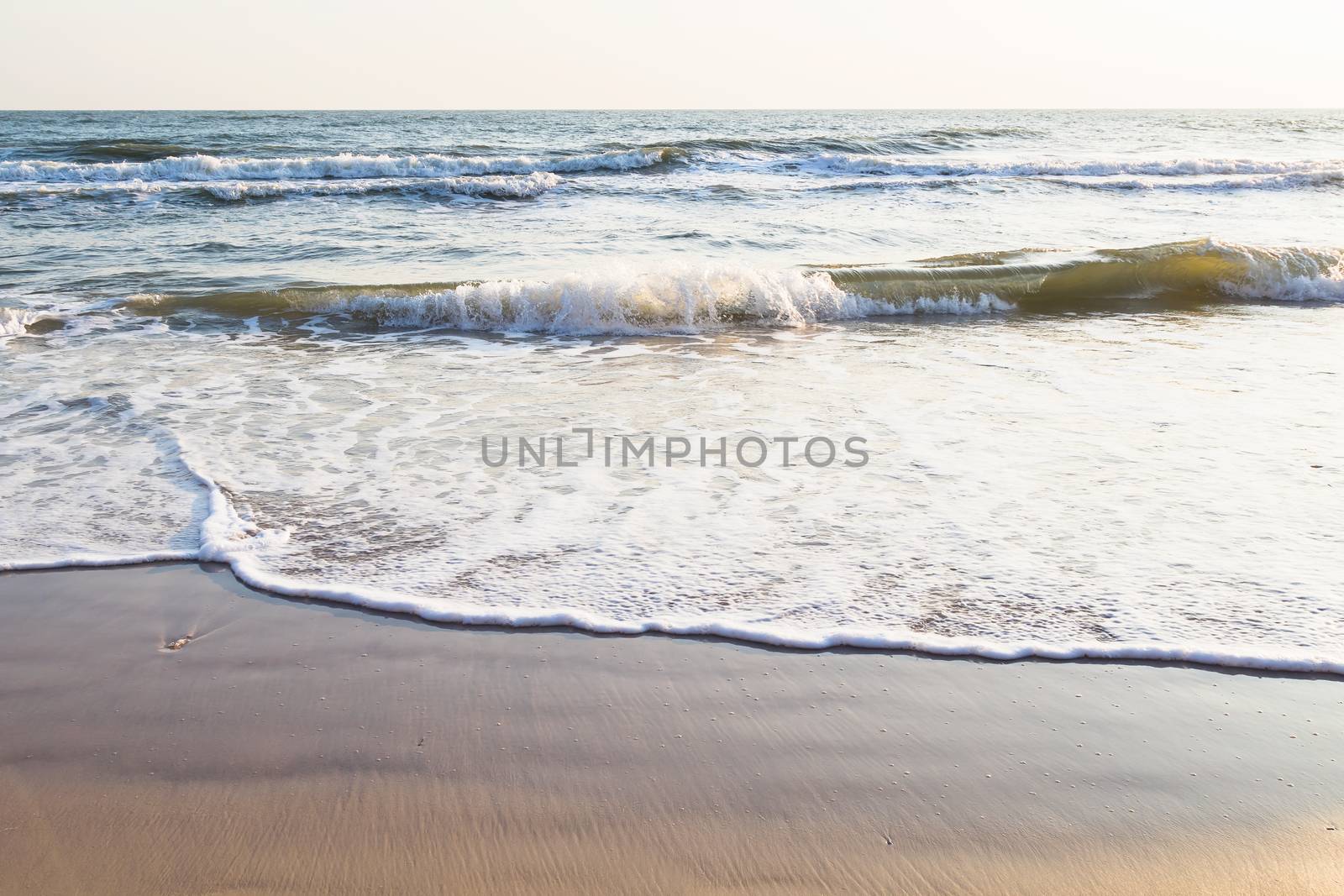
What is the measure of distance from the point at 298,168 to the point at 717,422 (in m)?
16.9

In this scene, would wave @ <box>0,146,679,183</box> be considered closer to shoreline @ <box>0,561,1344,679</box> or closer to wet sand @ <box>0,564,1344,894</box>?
shoreline @ <box>0,561,1344,679</box>

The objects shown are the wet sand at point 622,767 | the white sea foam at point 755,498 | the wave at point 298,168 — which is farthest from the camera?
the wave at point 298,168

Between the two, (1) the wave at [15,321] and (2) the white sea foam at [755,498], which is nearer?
(2) the white sea foam at [755,498]

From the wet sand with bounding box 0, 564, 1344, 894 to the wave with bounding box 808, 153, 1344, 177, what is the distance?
59.8ft

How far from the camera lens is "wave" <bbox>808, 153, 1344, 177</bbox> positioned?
1912 centimetres

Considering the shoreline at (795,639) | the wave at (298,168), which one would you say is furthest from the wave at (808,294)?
the wave at (298,168)

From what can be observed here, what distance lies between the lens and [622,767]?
79.6 inches

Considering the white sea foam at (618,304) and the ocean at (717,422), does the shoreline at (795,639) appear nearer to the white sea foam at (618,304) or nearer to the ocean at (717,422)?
the ocean at (717,422)

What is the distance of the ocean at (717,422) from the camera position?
9.24 feet

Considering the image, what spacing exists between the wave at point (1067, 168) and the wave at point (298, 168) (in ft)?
13.1

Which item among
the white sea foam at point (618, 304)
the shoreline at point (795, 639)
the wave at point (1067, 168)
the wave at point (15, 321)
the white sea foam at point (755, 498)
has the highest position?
the wave at point (1067, 168)

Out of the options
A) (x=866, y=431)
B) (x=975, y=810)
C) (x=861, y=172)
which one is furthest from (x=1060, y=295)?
(x=861, y=172)

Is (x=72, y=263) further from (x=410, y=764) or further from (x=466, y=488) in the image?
(x=410, y=764)

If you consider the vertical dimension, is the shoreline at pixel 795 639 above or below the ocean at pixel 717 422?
below
